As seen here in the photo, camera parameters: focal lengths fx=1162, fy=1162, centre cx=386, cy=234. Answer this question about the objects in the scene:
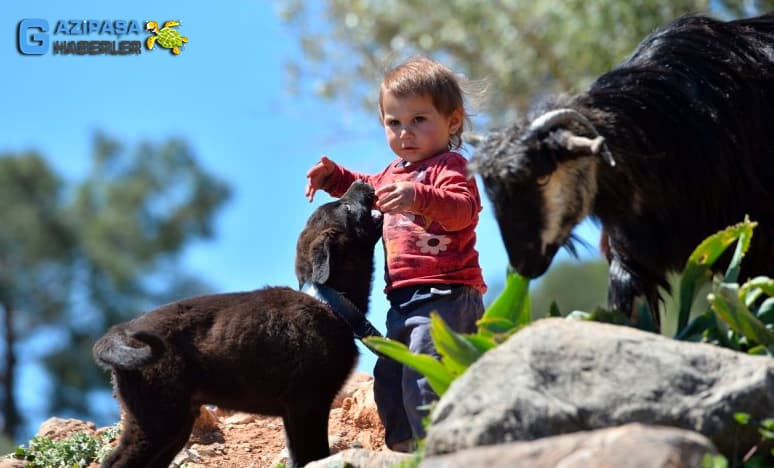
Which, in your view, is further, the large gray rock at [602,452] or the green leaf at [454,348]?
the green leaf at [454,348]

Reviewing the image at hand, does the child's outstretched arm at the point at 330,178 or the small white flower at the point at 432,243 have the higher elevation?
the child's outstretched arm at the point at 330,178

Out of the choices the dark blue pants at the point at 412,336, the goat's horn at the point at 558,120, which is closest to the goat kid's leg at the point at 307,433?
the dark blue pants at the point at 412,336

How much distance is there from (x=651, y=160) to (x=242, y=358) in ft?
7.26

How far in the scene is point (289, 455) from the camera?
594cm

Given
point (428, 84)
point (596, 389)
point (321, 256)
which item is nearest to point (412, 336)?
point (321, 256)

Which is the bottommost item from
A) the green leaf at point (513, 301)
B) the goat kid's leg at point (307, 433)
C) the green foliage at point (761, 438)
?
the goat kid's leg at point (307, 433)

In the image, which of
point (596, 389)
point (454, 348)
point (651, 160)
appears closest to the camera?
point (596, 389)

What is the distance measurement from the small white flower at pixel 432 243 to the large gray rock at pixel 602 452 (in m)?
2.33

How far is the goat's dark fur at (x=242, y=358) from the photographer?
5.60 m

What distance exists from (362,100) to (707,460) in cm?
1286

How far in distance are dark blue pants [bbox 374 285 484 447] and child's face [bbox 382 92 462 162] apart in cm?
74

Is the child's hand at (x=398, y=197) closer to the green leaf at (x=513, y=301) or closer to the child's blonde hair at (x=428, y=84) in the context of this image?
the green leaf at (x=513, y=301)

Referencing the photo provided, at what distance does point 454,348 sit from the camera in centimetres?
456

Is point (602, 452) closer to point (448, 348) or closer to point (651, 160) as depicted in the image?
point (448, 348)
